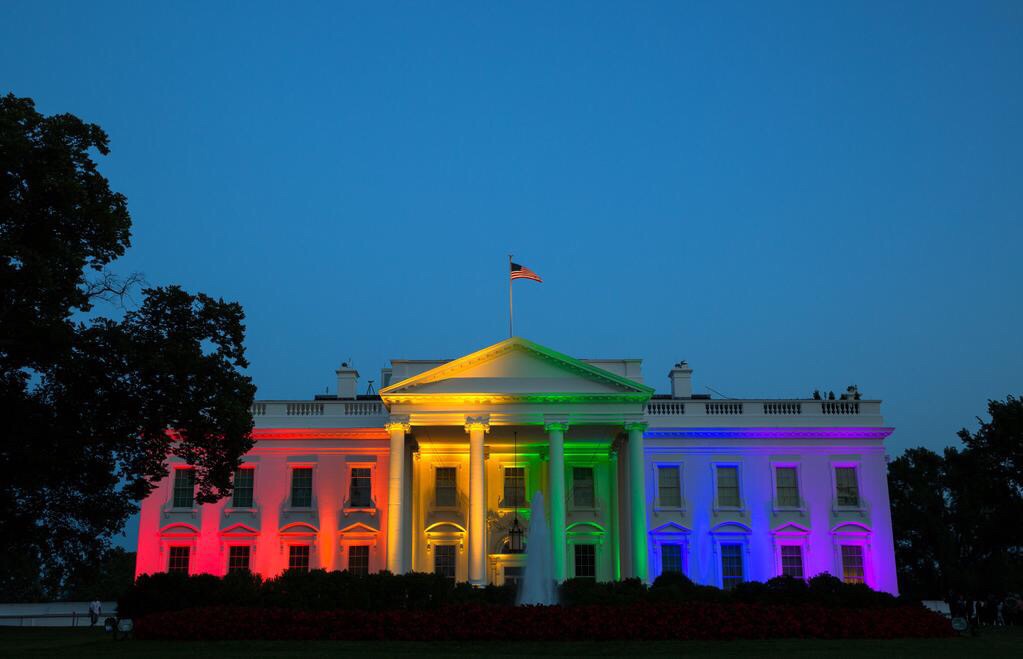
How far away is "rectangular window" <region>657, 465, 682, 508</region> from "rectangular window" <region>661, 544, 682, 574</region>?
5.29 ft

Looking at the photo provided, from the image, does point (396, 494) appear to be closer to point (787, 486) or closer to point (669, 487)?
point (669, 487)

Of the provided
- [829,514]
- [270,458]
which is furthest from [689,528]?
[270,458]

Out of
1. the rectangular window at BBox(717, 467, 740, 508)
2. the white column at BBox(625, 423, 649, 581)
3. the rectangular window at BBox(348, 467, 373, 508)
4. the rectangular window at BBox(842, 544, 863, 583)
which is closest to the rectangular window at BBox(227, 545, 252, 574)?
the rectangular window at BBox(348, 467, 373, 508)

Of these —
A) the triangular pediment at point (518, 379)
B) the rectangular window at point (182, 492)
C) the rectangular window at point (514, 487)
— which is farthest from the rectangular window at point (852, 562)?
the rectangular window at point (182, 492)

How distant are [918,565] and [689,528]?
21880 millimetres

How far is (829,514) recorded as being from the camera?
3894 cm

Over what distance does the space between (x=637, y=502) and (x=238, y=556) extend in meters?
16.0

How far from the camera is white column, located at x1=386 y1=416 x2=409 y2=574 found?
33.5 meters

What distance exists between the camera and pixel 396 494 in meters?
34.2

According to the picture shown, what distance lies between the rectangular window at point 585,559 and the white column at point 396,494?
8.03 meters

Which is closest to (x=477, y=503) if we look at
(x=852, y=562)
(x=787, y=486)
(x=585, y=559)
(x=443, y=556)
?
(x=443, y=556)

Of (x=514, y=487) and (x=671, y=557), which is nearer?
(x=671, y=557)

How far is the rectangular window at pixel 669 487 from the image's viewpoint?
39250mm

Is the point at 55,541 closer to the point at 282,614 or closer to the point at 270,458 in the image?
the point at 282,614
